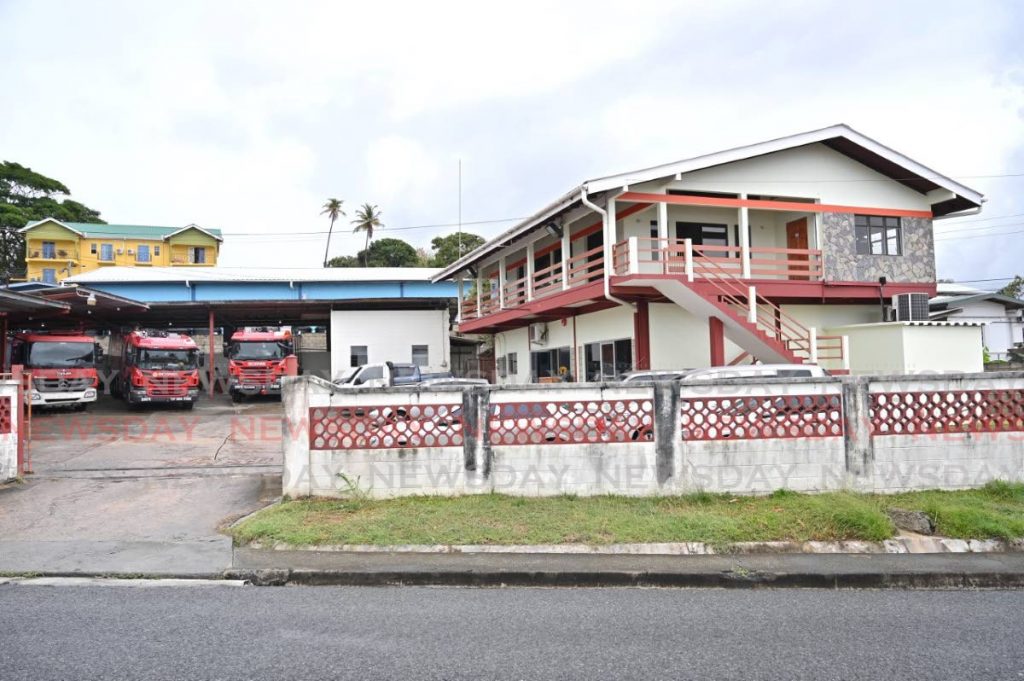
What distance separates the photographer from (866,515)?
721cm

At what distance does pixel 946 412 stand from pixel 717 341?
8837 millimetres

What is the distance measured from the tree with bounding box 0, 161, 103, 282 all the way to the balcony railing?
52.5 m

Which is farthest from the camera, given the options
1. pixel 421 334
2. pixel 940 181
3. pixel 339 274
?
pixel 339 274

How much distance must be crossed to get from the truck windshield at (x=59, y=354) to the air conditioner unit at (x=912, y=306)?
2593 centimetres

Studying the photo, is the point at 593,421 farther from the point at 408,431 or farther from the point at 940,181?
the point at 940,181

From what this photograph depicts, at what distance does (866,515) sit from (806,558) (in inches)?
40.6

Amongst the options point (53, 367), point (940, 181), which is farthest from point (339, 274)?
point (940, 181)

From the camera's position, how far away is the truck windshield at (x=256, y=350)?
91.5ft

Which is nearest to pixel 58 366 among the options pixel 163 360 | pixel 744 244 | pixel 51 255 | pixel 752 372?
pixel 163 360

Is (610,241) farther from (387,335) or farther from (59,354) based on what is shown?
(59,354)

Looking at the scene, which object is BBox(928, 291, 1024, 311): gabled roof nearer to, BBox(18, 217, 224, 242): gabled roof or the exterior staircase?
the exterior staircase

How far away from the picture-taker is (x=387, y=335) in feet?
106

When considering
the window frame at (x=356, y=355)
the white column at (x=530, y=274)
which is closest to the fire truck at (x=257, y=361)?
the window frame at (x=356, y=355)

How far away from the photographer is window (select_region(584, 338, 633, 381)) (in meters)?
19.5
